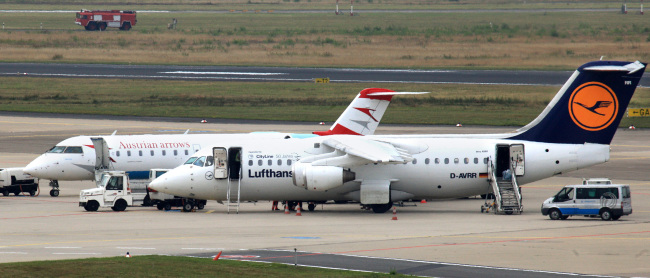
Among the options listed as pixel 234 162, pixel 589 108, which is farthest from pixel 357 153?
pixel 589 108

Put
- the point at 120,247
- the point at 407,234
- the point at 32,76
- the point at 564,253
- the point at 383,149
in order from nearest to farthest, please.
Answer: the point at 564,253, the point at 120,247, the point at 407,234, the point at 383,149, the point at 32,76

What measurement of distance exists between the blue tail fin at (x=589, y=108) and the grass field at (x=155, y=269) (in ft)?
67.6

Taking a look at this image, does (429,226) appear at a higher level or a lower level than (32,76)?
lower

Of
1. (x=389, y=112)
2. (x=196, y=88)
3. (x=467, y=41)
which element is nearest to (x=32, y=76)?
(x=196, y=88)

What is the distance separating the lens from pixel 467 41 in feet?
456

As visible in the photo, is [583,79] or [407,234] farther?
[583,79]

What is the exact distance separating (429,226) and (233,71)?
85.9 metres

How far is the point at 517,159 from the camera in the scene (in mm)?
45062

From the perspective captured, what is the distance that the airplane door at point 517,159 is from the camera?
147ft

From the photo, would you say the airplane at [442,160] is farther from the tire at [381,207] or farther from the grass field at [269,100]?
the grass field at [269,100]

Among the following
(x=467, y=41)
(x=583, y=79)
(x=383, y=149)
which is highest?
(x=467, y=41)

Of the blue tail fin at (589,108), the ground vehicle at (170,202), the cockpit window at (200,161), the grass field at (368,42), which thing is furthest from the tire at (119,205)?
the grass field at (368,42)

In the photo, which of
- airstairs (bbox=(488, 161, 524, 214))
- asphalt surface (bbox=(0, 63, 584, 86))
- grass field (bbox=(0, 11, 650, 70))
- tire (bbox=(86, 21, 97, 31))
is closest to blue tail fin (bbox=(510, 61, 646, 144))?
airstairs (bbox=(488, 161, 524, 214))

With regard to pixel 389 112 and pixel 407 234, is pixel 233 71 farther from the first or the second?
pixel 407 234
